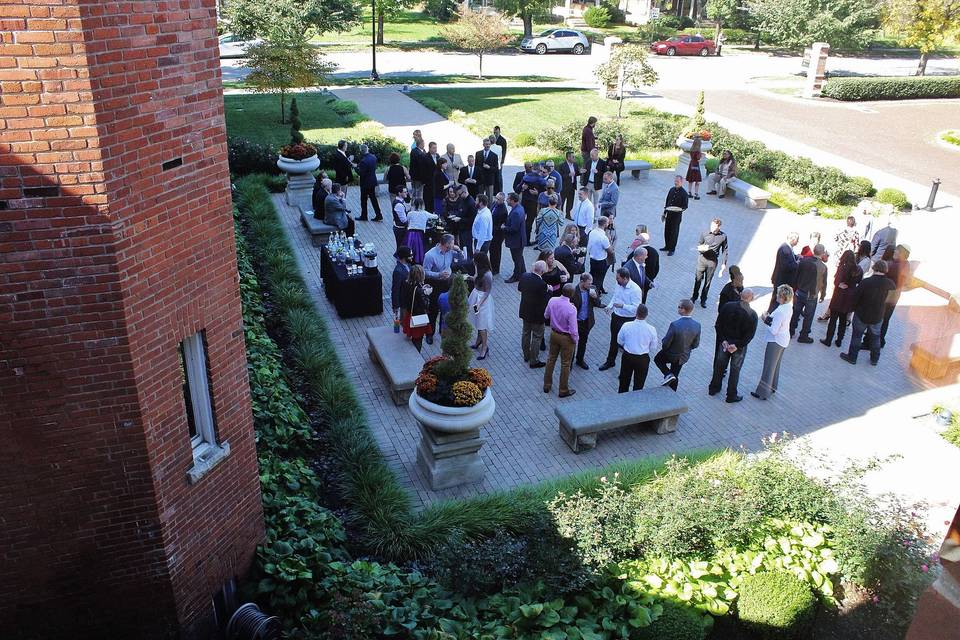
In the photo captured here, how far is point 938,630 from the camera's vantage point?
3.11 metres

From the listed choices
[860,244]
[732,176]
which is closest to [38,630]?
[860,244]

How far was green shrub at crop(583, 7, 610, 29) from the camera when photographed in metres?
62.9

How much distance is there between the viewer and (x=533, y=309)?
39.0 ft

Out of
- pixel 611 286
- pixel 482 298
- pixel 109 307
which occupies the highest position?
pixel 109 307

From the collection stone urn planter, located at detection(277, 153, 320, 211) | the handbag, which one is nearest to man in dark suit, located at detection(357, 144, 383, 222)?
stone urn planter, located at detection(277, 153, 320, 211)

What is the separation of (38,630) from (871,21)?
51.9 m

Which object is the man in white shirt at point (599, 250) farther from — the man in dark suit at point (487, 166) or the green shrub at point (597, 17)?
the green shrub at point (597, 17)

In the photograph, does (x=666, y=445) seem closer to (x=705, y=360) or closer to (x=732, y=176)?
(x=705, y=360)

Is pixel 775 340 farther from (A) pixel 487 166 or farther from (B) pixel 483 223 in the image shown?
(A) pixel 487 166

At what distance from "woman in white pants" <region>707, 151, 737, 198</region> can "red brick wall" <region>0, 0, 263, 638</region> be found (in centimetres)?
1719

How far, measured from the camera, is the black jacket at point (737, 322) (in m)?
11.1

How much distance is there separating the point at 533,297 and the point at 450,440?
305cm

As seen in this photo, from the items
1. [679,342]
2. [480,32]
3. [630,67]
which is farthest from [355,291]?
[480,32]

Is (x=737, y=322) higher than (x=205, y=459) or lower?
lower
